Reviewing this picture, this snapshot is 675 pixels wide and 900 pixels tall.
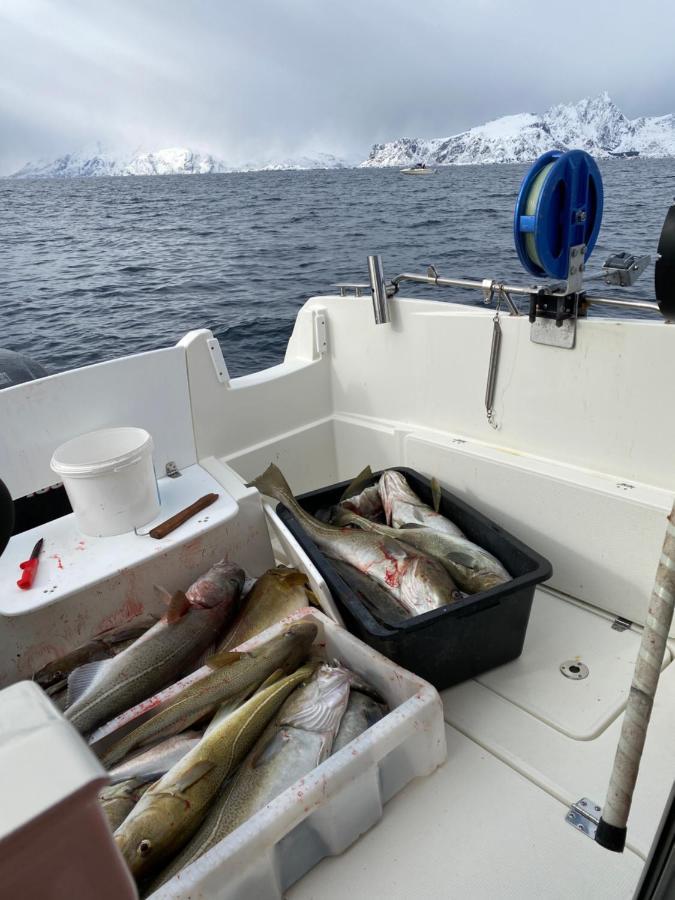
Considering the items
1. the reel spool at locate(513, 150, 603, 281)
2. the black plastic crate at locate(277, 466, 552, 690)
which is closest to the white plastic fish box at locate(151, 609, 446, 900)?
the black plastic crate at locate(277, 466, 552, 690)

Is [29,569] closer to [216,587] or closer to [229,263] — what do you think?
[216,587]

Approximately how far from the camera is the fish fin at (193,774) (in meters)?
1.68

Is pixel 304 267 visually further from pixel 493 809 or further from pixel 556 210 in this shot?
pixel 493 809

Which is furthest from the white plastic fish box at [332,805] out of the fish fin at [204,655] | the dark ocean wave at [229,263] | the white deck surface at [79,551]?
the dark ocean wave at [229,263]

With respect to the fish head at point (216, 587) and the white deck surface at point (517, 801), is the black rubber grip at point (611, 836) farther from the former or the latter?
the fish head at point (216, 587)

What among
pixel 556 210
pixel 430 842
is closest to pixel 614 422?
pixel 556 210

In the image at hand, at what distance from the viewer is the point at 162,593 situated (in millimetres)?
2703

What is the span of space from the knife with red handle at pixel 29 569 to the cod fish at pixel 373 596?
1.24m

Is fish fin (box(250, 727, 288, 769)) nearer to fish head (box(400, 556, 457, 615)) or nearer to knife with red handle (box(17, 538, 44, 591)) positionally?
fish head (box(400, 556, 457, 615))

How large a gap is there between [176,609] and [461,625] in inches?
44.8

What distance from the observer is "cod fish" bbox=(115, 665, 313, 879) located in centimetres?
155

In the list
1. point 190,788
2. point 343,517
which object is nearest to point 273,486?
point 343,517

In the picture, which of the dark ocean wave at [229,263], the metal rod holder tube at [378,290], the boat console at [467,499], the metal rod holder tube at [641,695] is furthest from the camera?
the dark ocean wave at [229,263]

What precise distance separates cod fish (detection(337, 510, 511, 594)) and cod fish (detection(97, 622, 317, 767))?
0.68 m
